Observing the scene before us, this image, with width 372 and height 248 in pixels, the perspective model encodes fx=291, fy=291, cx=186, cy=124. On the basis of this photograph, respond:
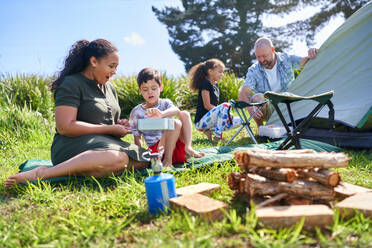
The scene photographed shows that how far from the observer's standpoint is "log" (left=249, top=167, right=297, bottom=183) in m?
1.56

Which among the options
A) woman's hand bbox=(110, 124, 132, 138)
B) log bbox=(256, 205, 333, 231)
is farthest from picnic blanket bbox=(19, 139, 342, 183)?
log bbox=(256, 205, 333, 231)

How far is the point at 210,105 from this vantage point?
4.18m

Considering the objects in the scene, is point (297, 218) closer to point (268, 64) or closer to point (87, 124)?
point (87, 124)

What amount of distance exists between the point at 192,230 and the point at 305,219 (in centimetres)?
51

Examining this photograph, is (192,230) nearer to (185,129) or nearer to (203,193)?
(203,193)

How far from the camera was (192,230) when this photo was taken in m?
1.32

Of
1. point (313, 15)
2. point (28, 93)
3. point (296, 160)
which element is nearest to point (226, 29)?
Result: point (313, 15)

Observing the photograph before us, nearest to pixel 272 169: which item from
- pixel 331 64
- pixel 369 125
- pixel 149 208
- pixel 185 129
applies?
pixel 149 208

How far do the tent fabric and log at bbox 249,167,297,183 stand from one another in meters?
1.77

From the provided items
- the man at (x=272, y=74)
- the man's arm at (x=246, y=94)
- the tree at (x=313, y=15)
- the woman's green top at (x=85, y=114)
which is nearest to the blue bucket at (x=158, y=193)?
the woman's green top at (x=85, y=114)

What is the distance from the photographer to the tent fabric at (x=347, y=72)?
10.3 feet

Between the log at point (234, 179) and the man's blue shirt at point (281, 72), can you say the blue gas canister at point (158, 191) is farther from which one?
the man's blue shirt at point (281, 72)

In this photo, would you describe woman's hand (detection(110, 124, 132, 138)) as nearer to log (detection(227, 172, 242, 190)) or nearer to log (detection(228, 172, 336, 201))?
log (detection(227, 172, 242, 190))

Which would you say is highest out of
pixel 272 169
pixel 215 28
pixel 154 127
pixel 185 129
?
pixel 215 28
